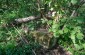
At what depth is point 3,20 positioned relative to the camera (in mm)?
5371

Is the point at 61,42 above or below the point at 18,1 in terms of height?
below

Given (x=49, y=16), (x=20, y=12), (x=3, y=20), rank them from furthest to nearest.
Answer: (x=20, y=12) < (x=3, y=20) < (x=49, y=16)

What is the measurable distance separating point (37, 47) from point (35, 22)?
90cm

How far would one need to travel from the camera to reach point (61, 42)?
188 inches

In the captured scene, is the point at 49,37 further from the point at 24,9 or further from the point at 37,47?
the point at 24,9

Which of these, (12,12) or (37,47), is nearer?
(37,47)

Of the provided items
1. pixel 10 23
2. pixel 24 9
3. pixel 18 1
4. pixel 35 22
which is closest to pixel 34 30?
pixel 35 22

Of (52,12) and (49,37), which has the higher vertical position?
(52,12)

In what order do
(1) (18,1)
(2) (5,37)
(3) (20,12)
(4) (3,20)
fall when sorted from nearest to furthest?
(2) (5,37)
(4) (3,20)
(3) (20,12)
(1) (18,1)

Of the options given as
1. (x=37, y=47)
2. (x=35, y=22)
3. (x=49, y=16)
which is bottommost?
(x=37, y=47)

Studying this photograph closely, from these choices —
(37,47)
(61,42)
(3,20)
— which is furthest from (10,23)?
(61,42)

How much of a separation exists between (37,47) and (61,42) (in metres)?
0.60

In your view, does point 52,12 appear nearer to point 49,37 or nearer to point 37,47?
point 49,37

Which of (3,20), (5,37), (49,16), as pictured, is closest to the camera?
(49,16)
